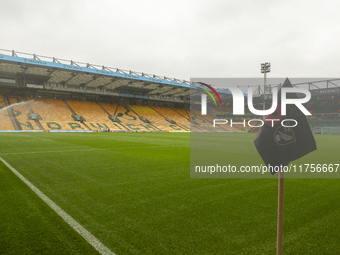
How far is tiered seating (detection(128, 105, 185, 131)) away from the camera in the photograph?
1757 inches

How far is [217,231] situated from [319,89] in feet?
158

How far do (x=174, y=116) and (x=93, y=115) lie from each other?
58.8 feet

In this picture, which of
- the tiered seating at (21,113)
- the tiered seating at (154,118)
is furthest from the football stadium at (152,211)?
the tiered seating at (154,118)

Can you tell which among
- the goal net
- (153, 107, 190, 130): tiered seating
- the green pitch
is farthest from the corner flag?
the goal net

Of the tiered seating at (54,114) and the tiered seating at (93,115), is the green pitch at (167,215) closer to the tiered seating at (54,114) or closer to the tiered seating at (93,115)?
the tiered seating at (54,114)

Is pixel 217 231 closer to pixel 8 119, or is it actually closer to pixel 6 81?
pixel 8 119

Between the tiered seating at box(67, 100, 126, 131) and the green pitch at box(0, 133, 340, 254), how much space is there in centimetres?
3408

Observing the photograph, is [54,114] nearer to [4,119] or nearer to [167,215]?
[4,119]

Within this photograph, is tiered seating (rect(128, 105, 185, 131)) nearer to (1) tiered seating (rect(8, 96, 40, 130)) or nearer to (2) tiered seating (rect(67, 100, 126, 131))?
(2) tiered seating (rect(67, 100, 126, 131))

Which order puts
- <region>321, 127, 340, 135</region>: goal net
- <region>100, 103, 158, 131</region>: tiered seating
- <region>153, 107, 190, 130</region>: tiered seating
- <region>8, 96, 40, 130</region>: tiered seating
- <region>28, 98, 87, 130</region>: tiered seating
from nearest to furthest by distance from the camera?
<region>8, 96, 40, 130</region>: tiered seating, <region>28, 98, 87, 130</region>: tiered seating, <region>321, 127, 340, 135</region>: goal net, <region>100, 103, 158, 131</region>: tiered seating, <region>153, 107, 190, 130</region>: tiered seating

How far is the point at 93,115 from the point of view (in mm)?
41750

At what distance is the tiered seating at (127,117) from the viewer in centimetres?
4172

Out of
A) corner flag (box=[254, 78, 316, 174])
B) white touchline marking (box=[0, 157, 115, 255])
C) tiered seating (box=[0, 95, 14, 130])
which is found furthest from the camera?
A: tiered seating (box=[0, 95, 14, 130])

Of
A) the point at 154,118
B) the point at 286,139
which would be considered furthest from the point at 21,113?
the point at 286,139
